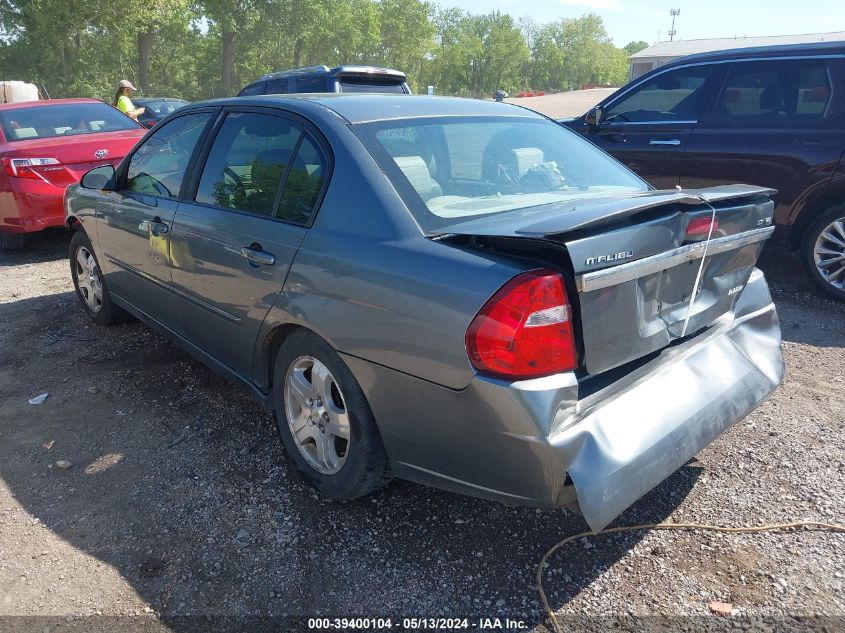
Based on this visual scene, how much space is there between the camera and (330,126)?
2.73 m

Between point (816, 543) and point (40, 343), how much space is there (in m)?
4.78

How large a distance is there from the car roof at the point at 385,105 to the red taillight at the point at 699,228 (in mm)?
1256

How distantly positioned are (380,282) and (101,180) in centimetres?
295

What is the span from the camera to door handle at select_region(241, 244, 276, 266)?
2.76m

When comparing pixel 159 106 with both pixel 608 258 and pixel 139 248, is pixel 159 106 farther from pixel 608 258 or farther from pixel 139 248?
pixel 608 258

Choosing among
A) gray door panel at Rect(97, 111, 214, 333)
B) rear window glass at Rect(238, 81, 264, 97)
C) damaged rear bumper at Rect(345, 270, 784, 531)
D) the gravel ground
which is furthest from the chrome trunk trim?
rear window glass at Rect(238, 81, 264, 97)

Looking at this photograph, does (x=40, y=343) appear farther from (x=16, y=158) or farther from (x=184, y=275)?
(x=16, y=158)

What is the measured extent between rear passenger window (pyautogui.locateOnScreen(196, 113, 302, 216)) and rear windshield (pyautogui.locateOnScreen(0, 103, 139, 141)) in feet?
16.6

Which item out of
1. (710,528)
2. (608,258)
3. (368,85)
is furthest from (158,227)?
(368,85)

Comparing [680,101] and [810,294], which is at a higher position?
[680,101]

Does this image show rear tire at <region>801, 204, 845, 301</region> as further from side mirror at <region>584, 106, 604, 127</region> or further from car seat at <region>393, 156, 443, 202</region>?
car seat at <region>393, 156, 443, 202</region>

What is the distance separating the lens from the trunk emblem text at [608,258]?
197 centimetres

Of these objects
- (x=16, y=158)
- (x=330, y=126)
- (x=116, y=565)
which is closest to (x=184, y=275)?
(x=330, y=126)

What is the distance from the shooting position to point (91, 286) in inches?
193
